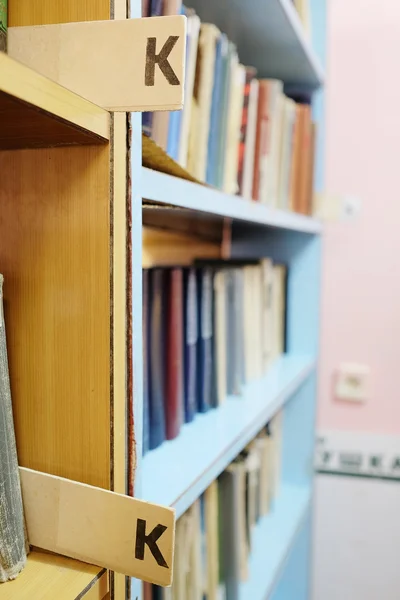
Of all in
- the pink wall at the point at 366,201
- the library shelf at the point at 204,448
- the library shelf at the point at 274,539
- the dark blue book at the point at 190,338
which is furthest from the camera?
the pink wall at the point at 366,201

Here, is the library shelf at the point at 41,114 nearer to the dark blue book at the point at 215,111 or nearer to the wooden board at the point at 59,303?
the wooden board at the point at 59,303

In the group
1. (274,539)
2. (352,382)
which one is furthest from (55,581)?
(352,382)

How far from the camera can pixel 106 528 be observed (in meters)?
0.49

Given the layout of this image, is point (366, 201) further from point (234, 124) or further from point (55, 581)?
point (55, 581)

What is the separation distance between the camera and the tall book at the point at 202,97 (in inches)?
33.2

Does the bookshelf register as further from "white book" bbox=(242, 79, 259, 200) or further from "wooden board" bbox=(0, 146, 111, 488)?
"white book" bbox=(242, 79, 259, 200)

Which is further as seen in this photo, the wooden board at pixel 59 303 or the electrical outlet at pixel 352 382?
the electrical outlet at pixel 352 382

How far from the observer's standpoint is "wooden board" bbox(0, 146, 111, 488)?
1.60 ft

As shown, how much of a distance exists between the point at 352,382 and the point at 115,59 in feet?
4.52

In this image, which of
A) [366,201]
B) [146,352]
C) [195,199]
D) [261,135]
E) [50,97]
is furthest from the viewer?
[366,201]

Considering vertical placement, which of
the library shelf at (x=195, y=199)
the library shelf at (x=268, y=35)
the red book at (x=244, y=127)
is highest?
the library shelf at (x=268, y=35)

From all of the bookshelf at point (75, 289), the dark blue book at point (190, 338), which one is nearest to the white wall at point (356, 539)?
the dark blue book at point (190, 338)

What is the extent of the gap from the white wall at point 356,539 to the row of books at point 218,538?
1.66 feet

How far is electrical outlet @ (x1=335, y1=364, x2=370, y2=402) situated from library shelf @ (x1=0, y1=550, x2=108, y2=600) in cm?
126
